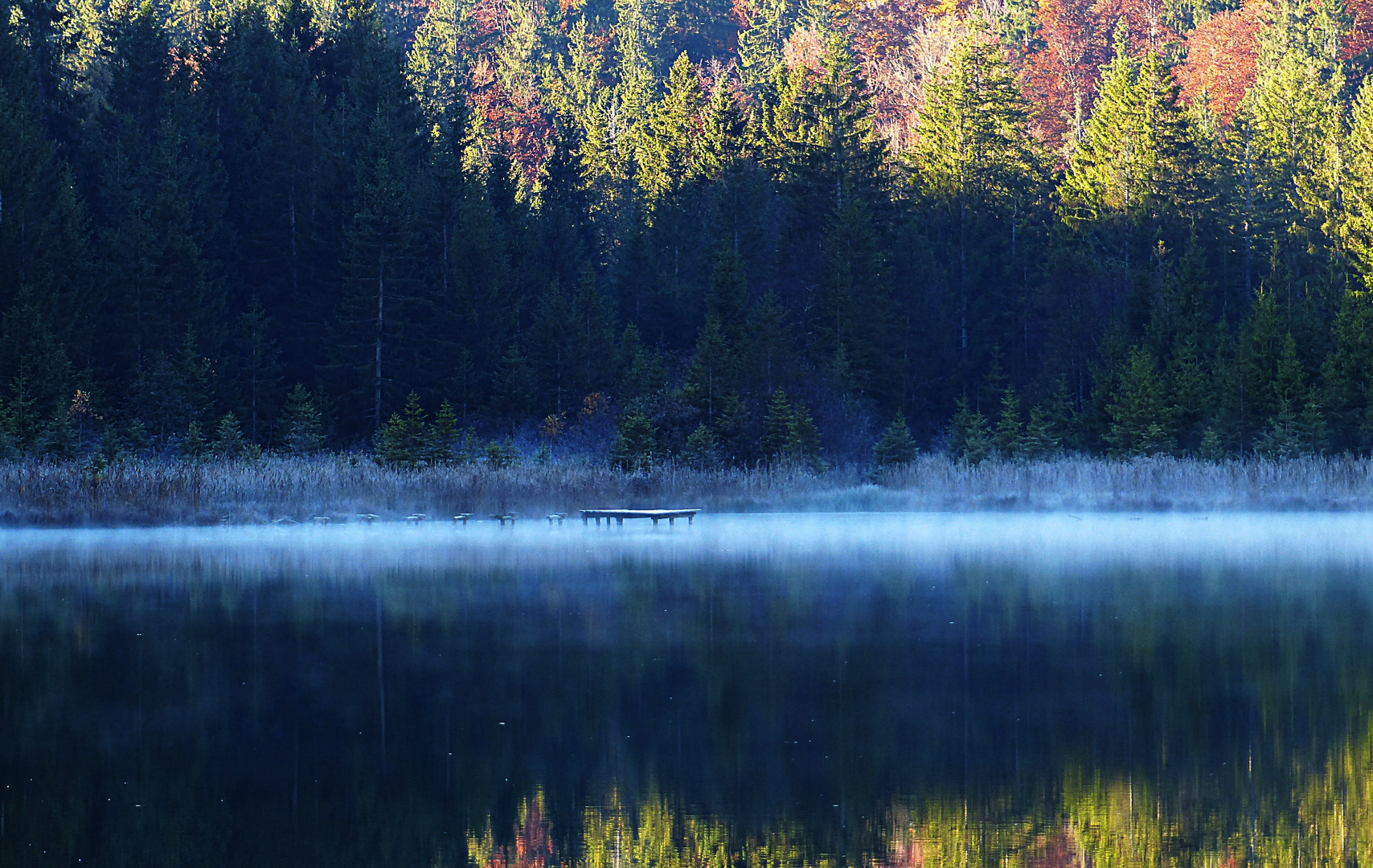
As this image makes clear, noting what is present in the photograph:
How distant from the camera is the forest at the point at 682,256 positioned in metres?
40.3

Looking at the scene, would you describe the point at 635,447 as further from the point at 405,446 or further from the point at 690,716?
the point at 690,716

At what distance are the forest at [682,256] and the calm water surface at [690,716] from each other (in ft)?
52.8

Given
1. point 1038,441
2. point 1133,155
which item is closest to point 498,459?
point 1038,441

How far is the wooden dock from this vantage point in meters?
27.8

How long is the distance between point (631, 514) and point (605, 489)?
3.39 meters

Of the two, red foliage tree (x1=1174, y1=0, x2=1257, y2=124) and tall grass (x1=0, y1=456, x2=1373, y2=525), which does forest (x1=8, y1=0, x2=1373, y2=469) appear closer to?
red foliage tree (x1=1174, y1=0, x2=1257, y2=124)

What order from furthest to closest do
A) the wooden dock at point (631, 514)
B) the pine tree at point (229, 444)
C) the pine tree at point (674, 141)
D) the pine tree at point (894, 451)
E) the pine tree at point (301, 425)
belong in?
the pine tree at point (674, 141) → the pine tree at point (301, 425) → the pine tree at point (894, 451) → the pine tree at point (229, 444) → the wooden dock at point (631, 514)

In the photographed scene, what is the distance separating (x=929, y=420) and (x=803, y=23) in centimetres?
2667

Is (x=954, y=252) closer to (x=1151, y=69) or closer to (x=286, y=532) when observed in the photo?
(x=1151, y=69)

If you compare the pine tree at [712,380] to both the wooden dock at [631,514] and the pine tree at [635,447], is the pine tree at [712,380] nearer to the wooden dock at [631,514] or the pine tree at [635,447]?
the pine tree at [635,447]

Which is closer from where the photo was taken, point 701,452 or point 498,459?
point 498,459

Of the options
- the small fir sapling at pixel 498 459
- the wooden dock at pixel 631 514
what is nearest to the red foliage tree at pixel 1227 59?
the small fir sapling at pixel 498 459

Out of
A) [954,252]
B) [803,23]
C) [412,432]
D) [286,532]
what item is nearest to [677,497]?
[412,432]

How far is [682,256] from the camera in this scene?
5766 cm
